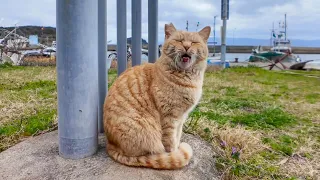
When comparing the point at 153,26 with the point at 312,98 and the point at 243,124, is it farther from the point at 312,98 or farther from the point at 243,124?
the point at 312,98

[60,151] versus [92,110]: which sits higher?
[92,110]

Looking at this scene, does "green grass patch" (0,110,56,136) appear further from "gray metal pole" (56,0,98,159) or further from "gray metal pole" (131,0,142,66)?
"gray metal pole" (131,0,142,66)

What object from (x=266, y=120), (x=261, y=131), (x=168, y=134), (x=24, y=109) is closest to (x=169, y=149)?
(x=168, y=134)

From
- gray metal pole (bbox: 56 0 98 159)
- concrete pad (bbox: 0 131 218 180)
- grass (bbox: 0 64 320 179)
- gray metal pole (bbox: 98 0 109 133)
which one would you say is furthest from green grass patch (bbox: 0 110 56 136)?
gray metal pole (bbox: 56 0 98 159)

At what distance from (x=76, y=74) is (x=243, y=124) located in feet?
9.02

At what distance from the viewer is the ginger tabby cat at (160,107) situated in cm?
226

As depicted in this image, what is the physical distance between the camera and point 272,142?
3.61 metres

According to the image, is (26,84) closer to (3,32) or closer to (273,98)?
(273,98)

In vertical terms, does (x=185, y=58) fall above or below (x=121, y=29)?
below

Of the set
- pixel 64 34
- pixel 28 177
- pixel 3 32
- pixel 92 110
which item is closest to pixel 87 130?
pixel 92 110

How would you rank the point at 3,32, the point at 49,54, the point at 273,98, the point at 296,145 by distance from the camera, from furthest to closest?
the point at 3,32, the point at 49,54, the point at 273,98, the point at 296,145

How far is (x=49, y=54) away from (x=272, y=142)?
12712 millimetres

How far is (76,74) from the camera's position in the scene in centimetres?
216

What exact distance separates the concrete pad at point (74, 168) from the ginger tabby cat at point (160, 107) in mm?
74
